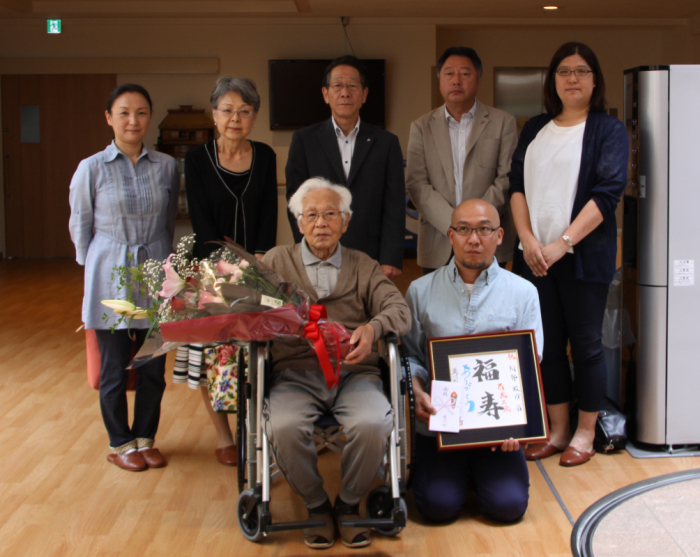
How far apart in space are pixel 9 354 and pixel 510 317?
11.4 feet

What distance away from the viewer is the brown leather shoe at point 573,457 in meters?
2.74

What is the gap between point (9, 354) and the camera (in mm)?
4496

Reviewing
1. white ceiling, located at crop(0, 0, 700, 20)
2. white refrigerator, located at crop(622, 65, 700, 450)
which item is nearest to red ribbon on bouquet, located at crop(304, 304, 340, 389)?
white refrigerator, located at crop(622, 65, 700, 450)

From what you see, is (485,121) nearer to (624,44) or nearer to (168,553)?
(168,553)

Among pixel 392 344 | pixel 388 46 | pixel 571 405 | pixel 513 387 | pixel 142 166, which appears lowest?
pixel 571 405

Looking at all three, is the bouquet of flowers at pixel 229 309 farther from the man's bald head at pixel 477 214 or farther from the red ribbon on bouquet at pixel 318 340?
the man's bald head at pixel 477 214

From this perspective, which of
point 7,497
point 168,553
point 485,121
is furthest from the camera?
point 485,121

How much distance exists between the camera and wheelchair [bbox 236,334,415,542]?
206 centimetres

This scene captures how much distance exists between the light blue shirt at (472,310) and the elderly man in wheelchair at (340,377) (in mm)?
166

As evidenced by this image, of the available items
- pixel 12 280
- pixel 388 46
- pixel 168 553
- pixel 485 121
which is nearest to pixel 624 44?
pixel 388 46

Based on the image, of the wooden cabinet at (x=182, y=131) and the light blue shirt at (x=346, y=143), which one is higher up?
the wooden cabinet at (x=182, y=131)

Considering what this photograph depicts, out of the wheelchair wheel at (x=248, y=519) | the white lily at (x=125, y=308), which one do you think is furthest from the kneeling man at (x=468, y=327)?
the white lily at (x=125, y=308)

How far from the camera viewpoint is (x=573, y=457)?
275 cm

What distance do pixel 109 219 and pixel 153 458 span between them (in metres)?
0.98
